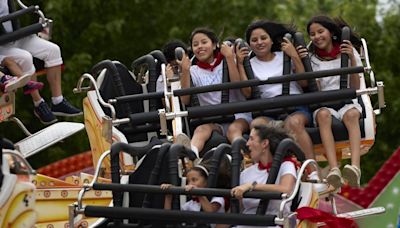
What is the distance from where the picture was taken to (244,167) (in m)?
12.5

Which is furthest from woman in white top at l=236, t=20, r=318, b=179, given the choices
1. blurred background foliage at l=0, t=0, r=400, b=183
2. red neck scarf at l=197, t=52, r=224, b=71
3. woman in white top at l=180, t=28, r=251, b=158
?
blurred background foliage at l=0, t=0, r=400, b=183

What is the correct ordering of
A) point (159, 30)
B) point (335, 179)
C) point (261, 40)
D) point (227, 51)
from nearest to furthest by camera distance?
point (335, 179)
point (227, 51)
point (261, 40)
point (159, 30)

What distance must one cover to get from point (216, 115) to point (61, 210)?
4.38 feet

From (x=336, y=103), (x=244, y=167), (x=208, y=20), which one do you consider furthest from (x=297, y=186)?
(x=208, y=20)

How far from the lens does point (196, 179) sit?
11461 millimetres

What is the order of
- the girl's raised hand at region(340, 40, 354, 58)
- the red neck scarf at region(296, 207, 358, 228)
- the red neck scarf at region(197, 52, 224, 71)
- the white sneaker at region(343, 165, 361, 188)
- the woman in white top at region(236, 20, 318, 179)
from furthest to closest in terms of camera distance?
the red neck scarf at region(197, 52, 224, 71)
the girl's raised hand at region(340, 40, 354, 58)
the woman in white top at region(236, 20, 318, 179)
the white sneaker at region(343, 165, 361, 188)
the red neck scarf at region(296, 207, 358, 228)

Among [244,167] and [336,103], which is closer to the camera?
[244,167]

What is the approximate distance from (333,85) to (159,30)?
28.8ft

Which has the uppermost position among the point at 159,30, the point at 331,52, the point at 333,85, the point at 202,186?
the point at 331,52

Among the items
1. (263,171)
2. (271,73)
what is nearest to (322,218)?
(263,171)

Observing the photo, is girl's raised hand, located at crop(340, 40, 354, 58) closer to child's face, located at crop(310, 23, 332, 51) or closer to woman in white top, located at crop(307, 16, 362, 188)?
woman in white top, located at crop(307, 16, 362, 188)

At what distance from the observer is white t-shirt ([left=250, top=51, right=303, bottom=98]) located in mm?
13375

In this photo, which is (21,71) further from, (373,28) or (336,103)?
(373,28)

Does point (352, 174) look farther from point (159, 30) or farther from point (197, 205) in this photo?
→ point (159, 30)
